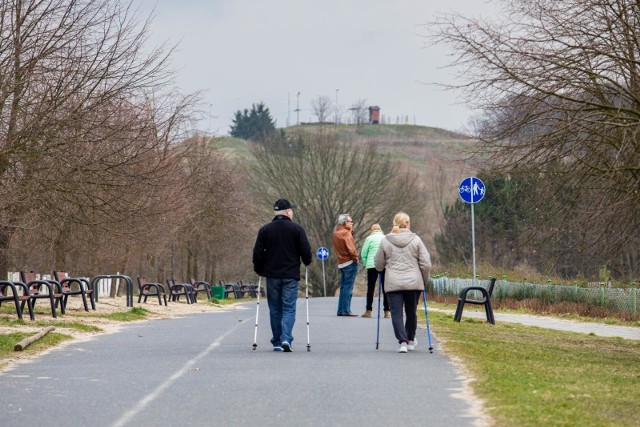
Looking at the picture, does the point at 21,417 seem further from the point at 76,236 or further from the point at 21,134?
the point at 76,236

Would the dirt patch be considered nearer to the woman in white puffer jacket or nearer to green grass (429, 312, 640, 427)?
the woman in white puffer jacket

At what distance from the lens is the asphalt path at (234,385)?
9633mm

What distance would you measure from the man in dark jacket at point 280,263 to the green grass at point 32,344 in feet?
10.9

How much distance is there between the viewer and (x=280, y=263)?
16.4 meters

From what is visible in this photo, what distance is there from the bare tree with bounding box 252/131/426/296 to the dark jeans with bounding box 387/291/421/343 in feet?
204

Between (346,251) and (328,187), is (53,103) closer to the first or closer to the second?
(346,251)

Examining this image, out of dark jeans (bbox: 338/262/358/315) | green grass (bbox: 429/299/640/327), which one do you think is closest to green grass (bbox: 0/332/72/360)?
dark jeans (bbox: 338/262/358/315)

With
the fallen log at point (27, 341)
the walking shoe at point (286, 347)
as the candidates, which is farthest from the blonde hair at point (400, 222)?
the fallen log at point (27, 341)

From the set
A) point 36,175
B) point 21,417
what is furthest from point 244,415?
point 36,175

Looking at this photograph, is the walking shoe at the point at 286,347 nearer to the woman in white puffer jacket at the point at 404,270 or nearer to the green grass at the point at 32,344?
the woman in white puffer jacket at the point at 404,270

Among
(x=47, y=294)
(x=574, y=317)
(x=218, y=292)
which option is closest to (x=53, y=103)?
(x=47, y=294)

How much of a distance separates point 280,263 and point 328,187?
6409 cm

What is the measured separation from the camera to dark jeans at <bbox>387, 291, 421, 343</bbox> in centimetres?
1609

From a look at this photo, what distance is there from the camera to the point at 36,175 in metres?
23.0
